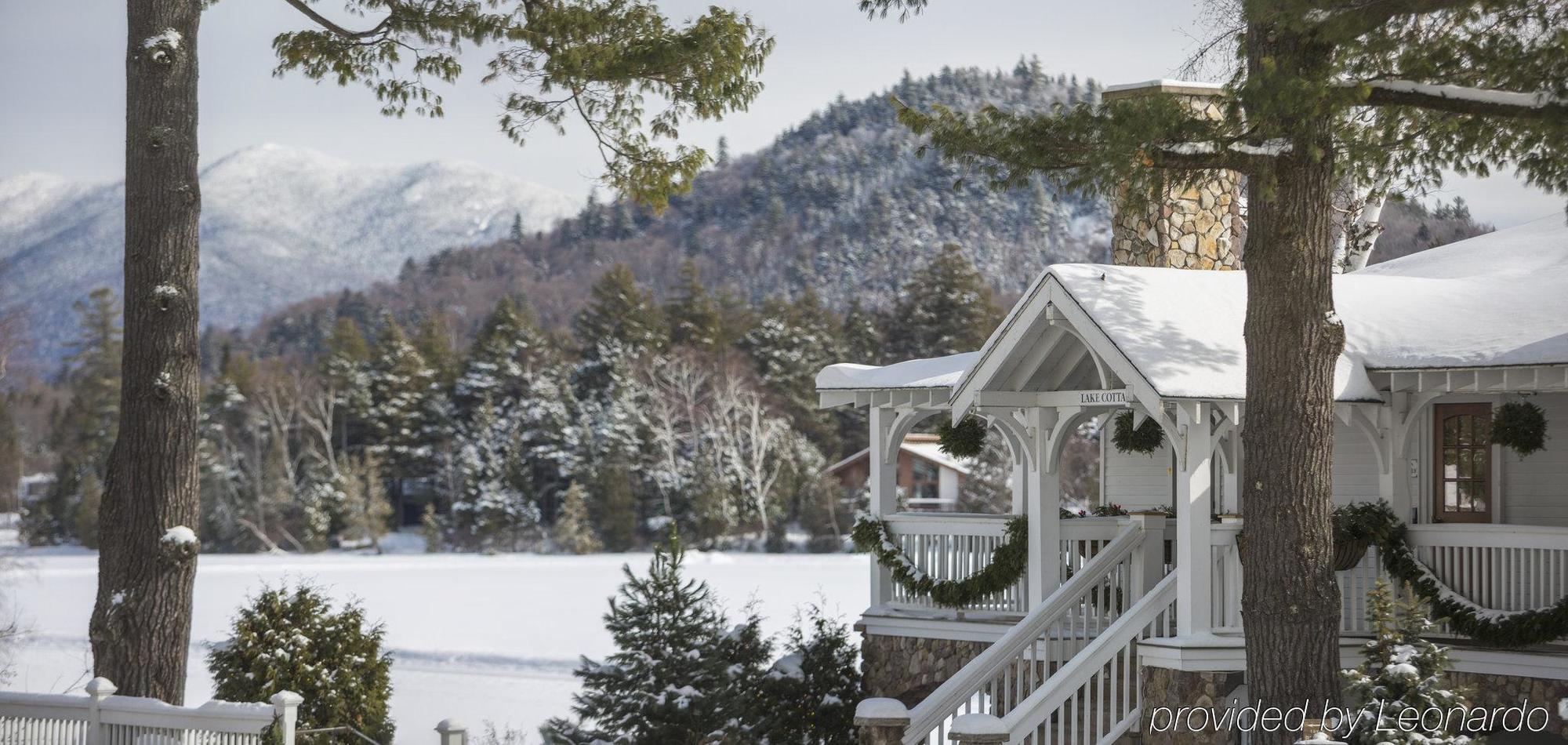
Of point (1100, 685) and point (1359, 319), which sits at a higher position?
point (1359, 319)

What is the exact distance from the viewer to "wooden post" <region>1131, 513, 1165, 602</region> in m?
12.9

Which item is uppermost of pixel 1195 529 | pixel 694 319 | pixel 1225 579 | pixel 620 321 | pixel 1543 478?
pixel 694 319

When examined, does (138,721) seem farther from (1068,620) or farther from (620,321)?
(620,321)

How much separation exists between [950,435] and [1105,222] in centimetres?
13199

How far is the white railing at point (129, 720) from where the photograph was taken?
30.3 ft

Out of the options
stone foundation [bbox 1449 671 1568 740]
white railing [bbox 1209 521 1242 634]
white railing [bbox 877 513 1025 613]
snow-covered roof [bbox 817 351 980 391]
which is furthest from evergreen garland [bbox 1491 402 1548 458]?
snow-covered roof [bbox 817 351 980 391]

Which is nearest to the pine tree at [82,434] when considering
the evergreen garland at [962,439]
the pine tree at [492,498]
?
the pine tree at [492,498]

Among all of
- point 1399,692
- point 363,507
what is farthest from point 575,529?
point 1399,692

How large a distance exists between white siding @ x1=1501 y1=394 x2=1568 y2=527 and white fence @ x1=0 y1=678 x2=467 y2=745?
8220 mm

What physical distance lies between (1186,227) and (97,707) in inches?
432

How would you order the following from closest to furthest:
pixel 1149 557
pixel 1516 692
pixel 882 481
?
pixel 1516 692 → pixel 1149 557 → pixel 882 481

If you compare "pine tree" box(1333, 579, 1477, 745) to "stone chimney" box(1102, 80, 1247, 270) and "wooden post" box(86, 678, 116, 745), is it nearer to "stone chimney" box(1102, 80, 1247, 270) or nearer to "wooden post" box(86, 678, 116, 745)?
"stone chimney" box(1102, 80, 1247, 270)

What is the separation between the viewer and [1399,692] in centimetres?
885

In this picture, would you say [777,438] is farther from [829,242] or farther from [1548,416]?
[829,242]
